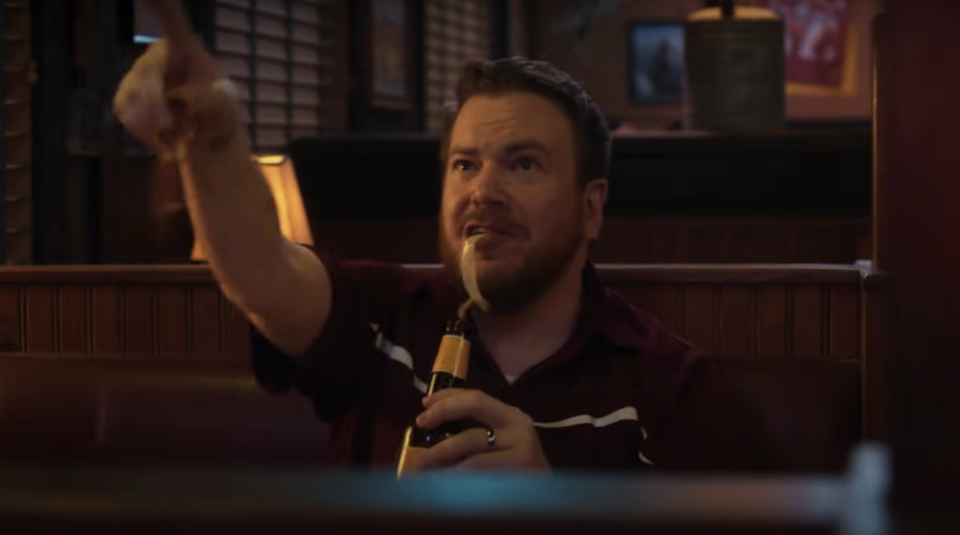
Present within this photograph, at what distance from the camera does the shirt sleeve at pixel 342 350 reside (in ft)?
4.93

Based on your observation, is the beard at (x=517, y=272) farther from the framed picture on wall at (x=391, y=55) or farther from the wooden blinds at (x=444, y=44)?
the wooden blinds at (x=444, y=44)

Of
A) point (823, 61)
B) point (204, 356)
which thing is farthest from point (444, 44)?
point (204, 356)

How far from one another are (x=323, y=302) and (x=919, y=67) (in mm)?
1278

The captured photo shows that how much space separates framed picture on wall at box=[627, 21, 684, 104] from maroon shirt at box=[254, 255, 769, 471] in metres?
8.68

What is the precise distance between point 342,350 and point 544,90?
1.20 ft

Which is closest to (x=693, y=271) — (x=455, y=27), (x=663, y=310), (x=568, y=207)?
(x=663, y=310)

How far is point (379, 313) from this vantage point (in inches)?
61.2

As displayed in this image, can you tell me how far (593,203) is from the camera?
1671 millimetres

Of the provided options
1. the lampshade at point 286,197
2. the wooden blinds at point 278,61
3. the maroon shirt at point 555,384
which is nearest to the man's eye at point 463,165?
the maroon shirt at point 555,384

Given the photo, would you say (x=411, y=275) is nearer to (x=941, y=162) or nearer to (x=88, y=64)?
(x=941, y=162)

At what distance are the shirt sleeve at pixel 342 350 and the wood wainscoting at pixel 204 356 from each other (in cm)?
33

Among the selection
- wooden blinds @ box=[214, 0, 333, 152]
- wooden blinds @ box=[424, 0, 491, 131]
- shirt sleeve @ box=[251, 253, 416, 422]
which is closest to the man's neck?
shirt sleeve @ box=[251, 253, 416, 422]

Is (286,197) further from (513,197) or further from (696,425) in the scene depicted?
(696,425)

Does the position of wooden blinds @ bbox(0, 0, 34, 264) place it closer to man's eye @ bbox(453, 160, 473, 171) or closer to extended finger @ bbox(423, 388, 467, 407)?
man's eye @ bbox(453, 160, 473, 171)
